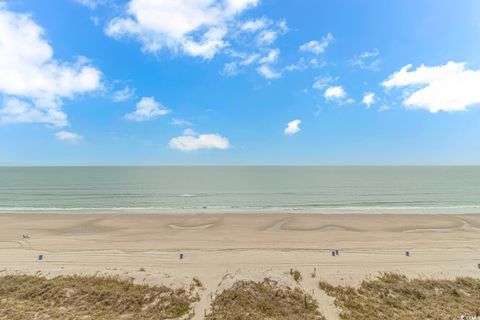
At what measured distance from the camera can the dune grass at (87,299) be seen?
348 inches

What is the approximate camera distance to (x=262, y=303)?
31.1ft

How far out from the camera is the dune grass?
8836 millimetres

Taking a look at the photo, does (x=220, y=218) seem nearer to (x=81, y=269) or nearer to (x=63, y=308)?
(x=81, y=269)

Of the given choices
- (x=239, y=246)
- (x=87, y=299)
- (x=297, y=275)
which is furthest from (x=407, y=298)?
(x=87, y=299)

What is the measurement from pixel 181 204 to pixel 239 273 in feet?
95.6

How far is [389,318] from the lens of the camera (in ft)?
28.4

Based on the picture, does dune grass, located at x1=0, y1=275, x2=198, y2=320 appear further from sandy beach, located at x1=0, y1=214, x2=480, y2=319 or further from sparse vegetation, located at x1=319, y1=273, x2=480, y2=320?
sparse vegetation, located at x1=319, y1=273, x2=480, y2=320

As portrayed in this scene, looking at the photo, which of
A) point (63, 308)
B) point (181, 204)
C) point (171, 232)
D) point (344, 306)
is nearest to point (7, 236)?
point (171, 232)

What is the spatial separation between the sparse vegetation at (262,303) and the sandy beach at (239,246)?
0.61 m

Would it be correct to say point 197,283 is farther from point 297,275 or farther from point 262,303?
point 297,275

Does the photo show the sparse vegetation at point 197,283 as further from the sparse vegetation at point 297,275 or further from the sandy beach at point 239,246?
the sparse vegetation at point 297,275

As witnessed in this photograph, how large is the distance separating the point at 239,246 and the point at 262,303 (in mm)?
9460

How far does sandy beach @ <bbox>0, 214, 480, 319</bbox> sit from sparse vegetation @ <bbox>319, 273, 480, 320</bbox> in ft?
2.73

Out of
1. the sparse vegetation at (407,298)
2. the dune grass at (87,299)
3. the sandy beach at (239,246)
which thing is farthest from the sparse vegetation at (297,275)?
the dune grass at (87,299)
